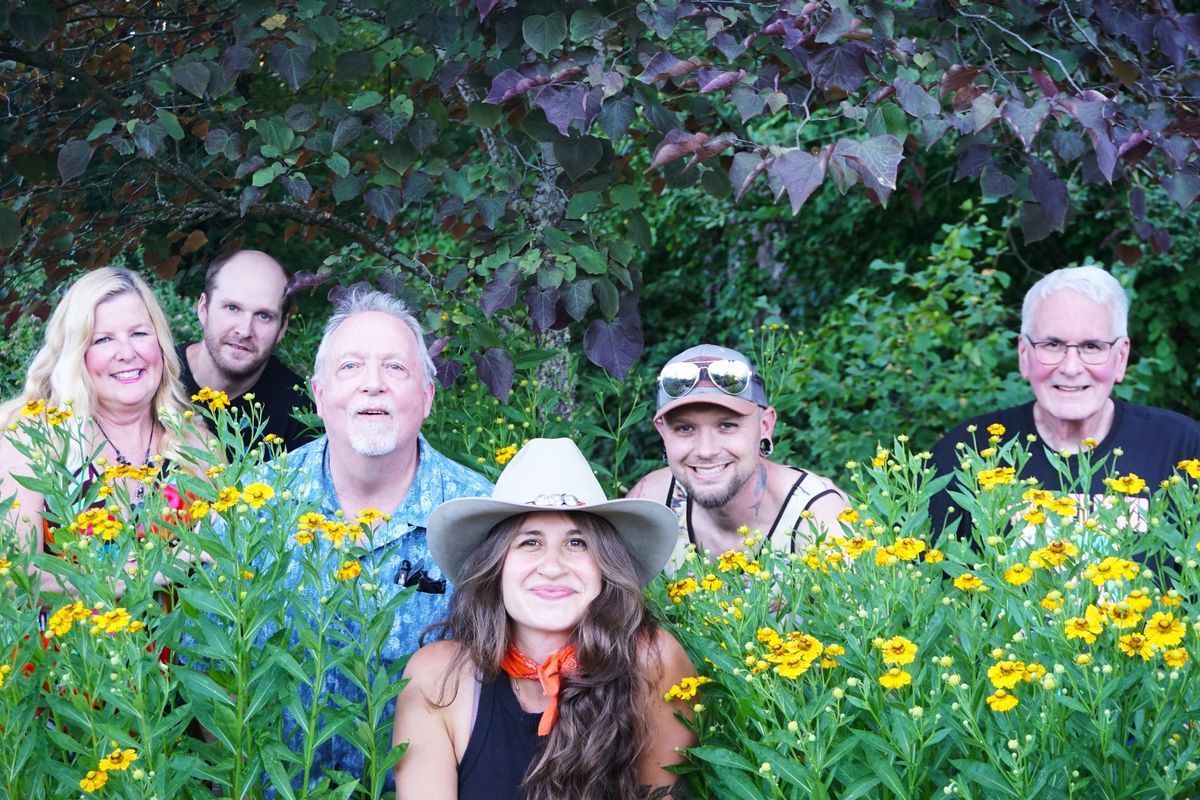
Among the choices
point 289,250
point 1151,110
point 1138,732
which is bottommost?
point 1138,732

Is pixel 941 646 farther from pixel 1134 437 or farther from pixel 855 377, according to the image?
pixel 855 377

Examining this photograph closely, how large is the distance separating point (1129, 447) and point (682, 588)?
1644 mm

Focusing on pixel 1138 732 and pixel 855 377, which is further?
pixel 855 377

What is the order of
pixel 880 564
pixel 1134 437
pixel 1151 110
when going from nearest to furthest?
pixel 880 564 → pixel 1151 110 → pixel 1134 437

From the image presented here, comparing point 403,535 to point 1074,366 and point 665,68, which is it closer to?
point 665,68

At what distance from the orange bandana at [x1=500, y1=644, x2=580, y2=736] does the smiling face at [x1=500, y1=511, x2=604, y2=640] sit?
5 centimetres

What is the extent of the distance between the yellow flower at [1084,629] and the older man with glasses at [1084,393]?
5.55ft

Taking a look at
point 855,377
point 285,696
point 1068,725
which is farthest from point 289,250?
point 1068,725

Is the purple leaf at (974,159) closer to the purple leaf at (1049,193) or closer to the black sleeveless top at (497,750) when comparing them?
the purple leaf at (1049,193)

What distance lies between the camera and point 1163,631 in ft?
6.14

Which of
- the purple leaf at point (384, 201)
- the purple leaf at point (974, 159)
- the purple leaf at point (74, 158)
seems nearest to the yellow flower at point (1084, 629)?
the purple leaf at point (974, 159)

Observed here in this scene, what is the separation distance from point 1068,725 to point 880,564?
0.38 meters

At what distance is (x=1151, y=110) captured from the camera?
10.5 ft

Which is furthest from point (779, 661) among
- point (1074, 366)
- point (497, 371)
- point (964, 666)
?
point (1074, 366)
